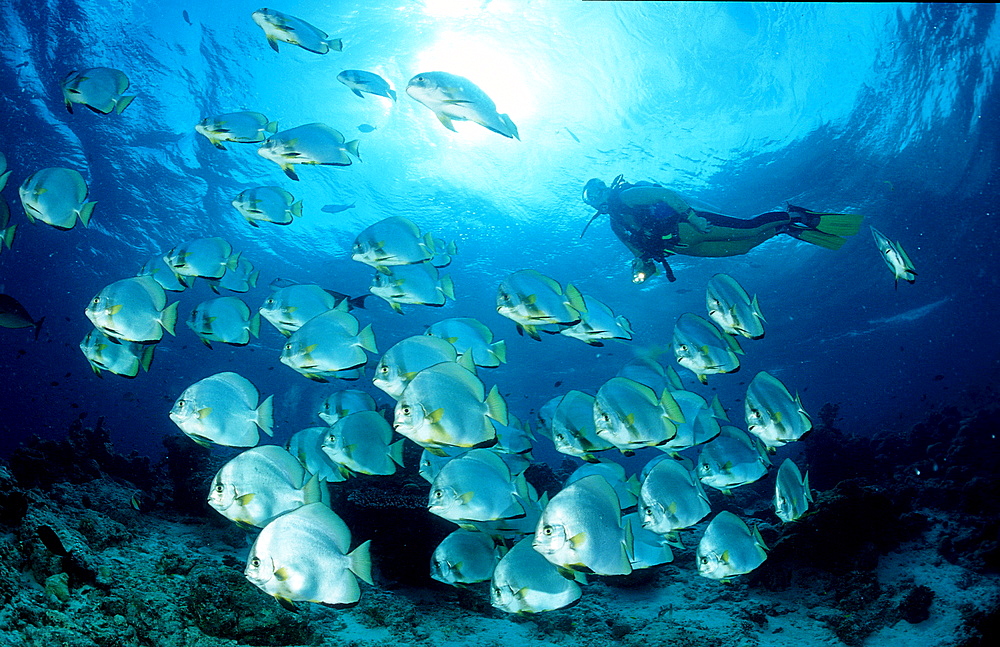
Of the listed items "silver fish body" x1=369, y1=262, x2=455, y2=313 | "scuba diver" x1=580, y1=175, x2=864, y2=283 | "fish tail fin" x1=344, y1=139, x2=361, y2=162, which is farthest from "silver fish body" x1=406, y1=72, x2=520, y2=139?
"scuba diver" x1=580, y1=175, x2=864, y2=283

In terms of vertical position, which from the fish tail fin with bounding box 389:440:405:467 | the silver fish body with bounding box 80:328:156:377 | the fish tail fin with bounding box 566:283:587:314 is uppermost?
the fish tail fin with bounding box 566:283:587:314

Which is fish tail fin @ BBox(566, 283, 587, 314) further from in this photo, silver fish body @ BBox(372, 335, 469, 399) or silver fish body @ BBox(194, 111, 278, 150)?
silver fish body @ BBox(194, 111, 278, 150)

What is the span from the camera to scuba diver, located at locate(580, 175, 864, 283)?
27.3 ft

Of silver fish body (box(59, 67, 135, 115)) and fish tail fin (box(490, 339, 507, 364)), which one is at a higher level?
fish tail fin (box(490, 339, 507, 364))

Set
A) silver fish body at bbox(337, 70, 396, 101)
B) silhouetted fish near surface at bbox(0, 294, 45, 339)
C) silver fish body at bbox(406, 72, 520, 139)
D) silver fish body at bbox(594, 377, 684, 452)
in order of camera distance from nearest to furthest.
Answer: silver fish body at bbox(594, 377, 684, 452)
silver fish body at bbox(406, 72, 520, 139)
silhouetted fish near surface at bbox(0, 294, 45, 339)
silver fish body at bbox(337, 70, 396, 101)

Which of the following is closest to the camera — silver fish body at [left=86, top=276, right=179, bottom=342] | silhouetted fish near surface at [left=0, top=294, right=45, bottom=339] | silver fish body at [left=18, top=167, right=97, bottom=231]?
silver fish body at [left=86, top=276, right=179, bottom=342]

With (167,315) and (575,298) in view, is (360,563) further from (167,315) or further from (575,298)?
(167,315)

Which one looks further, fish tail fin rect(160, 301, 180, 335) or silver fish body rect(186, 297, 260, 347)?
silver fish body rect(186, 297, 260, 347)

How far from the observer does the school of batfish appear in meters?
3.00

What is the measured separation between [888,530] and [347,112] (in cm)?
1874

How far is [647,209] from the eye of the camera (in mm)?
9430

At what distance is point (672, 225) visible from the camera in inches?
374

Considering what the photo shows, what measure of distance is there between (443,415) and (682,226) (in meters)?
8.12

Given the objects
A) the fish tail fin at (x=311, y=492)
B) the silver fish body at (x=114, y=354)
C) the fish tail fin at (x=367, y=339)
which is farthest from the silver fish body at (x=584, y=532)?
the silver fish body at (x=114, y=354)
